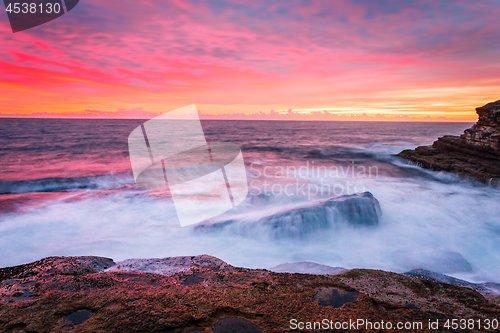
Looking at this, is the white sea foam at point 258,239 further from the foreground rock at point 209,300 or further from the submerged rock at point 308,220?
the foreground rock at point 209,300

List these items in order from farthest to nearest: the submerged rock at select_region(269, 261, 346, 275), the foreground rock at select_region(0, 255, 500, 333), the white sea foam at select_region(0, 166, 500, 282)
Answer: the white sea foam at select_region(0, 166, 500, 282) < the submerged rock at select_region(269, 261, 346, 275) < the foreground rock at select_region(0, 255, 500, 333)

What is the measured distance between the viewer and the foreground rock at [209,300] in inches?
82.4

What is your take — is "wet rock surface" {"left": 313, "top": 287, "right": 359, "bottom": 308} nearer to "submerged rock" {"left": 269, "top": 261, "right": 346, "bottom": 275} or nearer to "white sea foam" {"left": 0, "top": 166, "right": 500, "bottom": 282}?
"submerged rock" {"left": 269, "top": 261, "right": 346, "bottom": 275}

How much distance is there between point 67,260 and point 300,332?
324 cm

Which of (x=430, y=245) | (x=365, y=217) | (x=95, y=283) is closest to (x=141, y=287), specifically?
(x=95, y=283)

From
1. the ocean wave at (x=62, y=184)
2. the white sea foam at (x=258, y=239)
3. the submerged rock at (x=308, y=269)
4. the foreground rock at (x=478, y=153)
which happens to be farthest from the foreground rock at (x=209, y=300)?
the foreground rock at (x=478, y=153)

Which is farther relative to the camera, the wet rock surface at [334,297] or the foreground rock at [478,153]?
the foreground rock at [478,153]

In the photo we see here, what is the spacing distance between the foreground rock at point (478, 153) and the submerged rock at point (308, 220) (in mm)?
7301

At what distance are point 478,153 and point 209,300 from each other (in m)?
14.2

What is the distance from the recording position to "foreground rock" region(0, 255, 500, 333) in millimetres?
2092

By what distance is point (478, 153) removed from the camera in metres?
11.4

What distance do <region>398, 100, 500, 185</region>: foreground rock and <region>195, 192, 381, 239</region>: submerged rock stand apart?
24.0 ft

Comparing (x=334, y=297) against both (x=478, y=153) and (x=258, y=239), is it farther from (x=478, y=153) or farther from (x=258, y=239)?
(x=478, y=153)

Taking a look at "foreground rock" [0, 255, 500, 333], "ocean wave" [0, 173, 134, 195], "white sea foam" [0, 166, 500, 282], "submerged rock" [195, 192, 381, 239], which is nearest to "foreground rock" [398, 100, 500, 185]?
"white sea foam" [0, 166, 500, 282]
